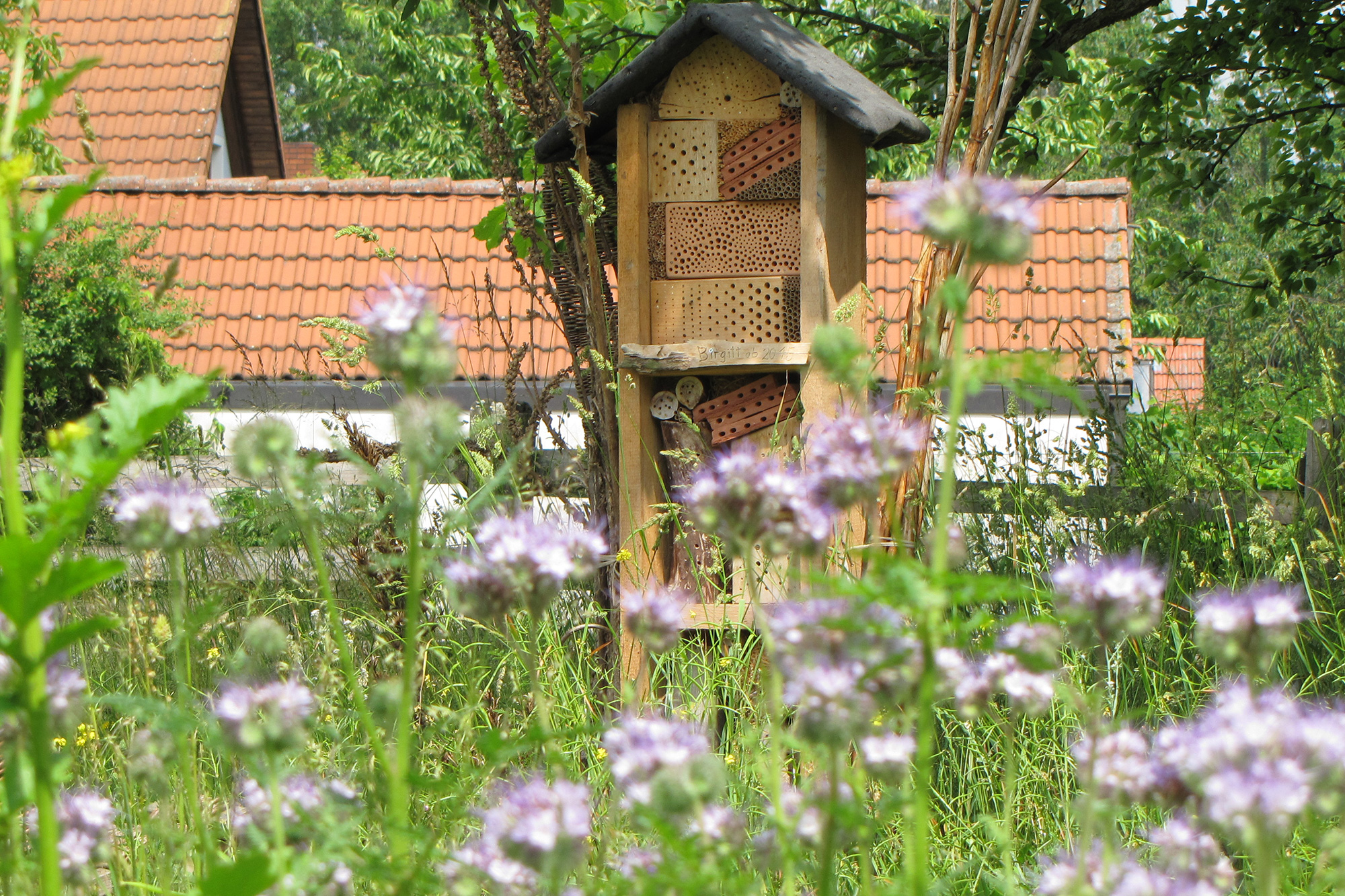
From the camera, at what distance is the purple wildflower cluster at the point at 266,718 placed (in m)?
0.94

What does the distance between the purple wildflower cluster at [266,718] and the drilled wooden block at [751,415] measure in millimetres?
2284

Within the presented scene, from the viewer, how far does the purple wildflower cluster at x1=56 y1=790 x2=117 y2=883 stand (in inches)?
43.4

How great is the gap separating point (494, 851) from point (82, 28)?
63.0 feet

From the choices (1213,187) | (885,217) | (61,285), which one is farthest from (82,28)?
(1213,187)

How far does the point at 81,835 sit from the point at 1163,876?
3.41 ft

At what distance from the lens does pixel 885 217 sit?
1238cm

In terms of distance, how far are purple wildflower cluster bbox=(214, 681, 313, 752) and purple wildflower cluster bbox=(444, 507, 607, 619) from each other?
171 mm

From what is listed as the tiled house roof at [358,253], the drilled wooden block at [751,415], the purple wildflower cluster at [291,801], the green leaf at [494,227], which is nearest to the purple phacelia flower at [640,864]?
the purple wildflower cluster at [291,801]

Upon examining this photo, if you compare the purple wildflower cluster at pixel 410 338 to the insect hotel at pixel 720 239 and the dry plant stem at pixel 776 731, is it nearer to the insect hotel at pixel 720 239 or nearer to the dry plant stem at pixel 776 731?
the dry plant stem at pixel 776 731

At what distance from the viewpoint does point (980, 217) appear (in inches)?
33.7

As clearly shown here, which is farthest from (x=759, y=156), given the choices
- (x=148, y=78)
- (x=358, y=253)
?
(x=148, y=78)

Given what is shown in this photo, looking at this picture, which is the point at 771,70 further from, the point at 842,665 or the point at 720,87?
the point at 842,665

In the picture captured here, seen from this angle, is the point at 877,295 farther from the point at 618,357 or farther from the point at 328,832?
the point at 328,832

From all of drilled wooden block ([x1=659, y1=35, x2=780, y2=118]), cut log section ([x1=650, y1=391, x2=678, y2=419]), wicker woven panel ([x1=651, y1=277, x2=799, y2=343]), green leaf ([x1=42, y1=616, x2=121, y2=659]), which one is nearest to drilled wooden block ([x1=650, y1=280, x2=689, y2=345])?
wicker woven panel ([x1=651, y1=277, x2=799, y2=343])
